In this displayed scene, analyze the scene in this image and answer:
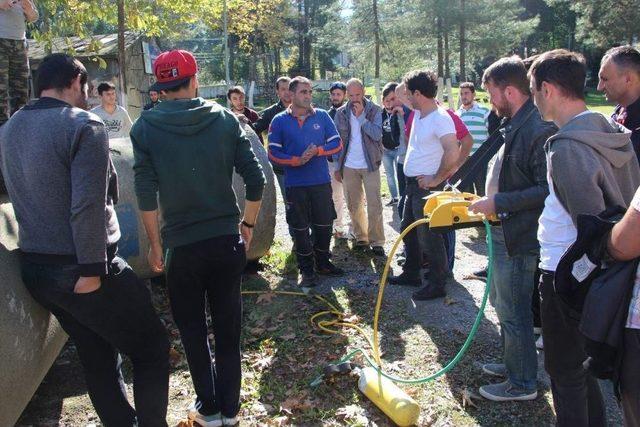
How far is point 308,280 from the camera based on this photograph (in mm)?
5988

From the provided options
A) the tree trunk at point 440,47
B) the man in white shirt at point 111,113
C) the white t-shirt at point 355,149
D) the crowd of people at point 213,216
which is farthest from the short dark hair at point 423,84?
the tree trunk at point 440,47

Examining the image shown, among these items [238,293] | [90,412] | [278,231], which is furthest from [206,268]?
[278,231]

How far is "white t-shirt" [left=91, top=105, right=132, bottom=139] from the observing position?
7387mm

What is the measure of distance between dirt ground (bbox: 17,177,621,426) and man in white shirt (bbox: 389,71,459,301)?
0.34m

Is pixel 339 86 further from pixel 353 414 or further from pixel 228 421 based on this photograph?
pixel 228 421

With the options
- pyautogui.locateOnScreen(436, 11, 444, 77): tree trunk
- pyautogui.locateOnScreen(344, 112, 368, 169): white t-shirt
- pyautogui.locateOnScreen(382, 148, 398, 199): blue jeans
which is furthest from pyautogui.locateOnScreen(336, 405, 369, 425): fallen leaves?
pyautogui.locateOnScreen(436, 11, 444, 77): tree trunk

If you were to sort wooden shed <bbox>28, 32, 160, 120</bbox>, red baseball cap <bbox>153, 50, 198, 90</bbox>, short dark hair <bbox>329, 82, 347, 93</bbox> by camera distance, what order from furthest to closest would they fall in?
1. wooden shed <bbox>28, 32, 160, 120</bbox>
2. short dark hair <bbox>329, 82, 347, 93</bbox>
3. red baseball cap <bbox>153, 50, 198, 90</bbox>

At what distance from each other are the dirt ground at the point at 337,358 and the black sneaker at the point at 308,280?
4.3 inches

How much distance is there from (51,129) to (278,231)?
559cm

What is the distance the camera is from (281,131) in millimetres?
5949

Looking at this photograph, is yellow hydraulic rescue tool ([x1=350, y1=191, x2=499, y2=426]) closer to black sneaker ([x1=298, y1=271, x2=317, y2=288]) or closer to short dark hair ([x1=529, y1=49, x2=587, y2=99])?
short dark hair ([x1=529, y1=49, x2=587, y2=99])

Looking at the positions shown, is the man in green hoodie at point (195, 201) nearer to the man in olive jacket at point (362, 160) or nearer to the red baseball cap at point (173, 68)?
the red baseball cap at point (173, 68)

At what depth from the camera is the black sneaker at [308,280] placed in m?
5.96

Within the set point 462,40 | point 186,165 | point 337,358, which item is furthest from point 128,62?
point 186,165
